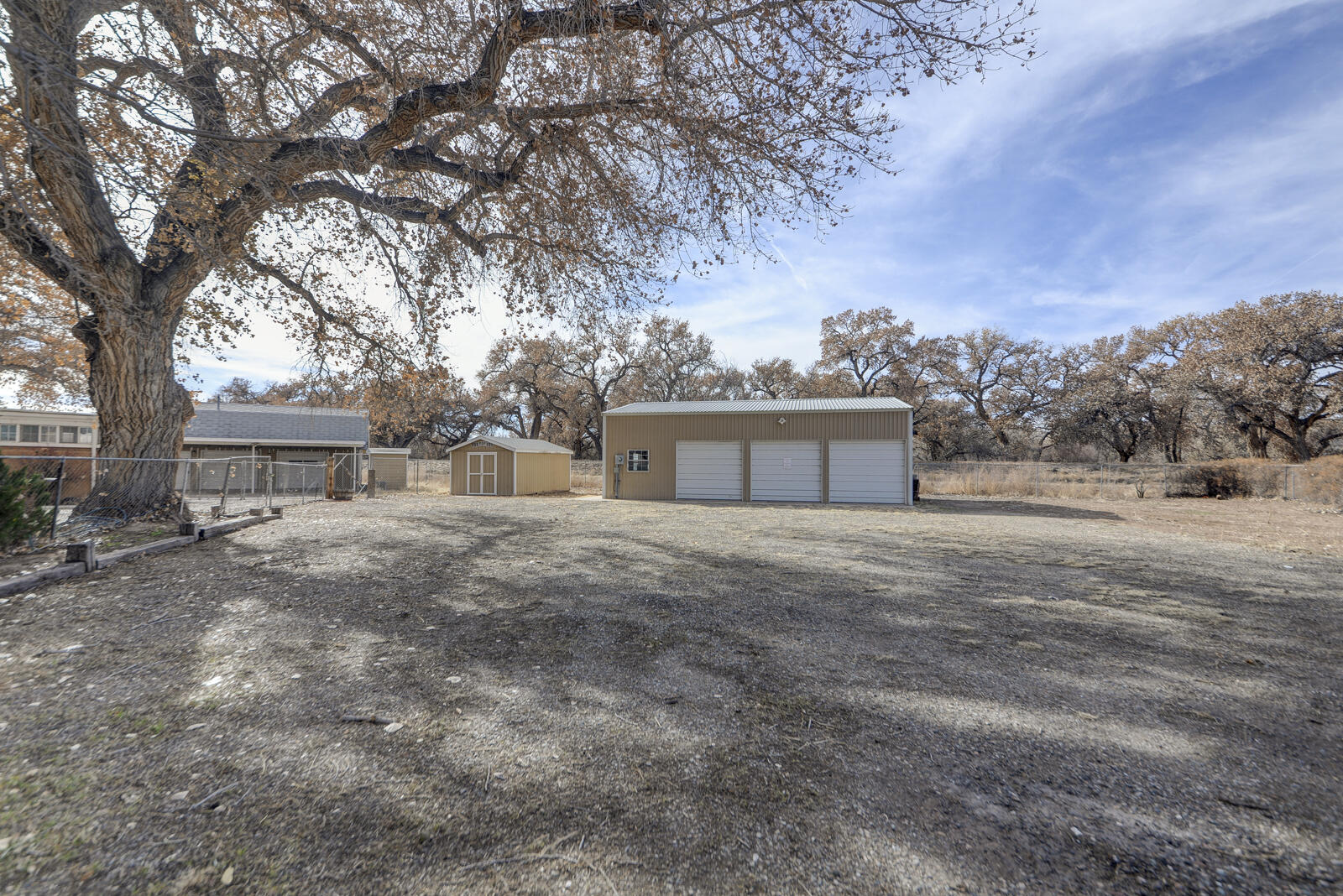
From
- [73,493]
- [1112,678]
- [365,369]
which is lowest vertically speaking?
[1112,678]

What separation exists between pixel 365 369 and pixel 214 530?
3620mm

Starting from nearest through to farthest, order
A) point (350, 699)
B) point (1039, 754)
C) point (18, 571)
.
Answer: point (1039, 754), point (350, 699), point (18, 571)

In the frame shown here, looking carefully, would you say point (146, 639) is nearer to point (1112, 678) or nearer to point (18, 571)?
point (18, 571)

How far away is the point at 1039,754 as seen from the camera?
7.32 ft

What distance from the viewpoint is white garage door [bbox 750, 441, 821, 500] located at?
17500mm

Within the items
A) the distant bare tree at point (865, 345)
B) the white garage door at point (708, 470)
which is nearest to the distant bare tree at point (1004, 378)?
the distant bare tree at point (865, 345)

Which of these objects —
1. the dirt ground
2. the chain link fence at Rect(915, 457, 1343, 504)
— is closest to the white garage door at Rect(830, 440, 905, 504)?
the chain link fence at Rect(915, 457, 1343, 504)

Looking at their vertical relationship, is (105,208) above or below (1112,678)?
above

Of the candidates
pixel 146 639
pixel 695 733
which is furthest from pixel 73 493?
pixel 695 733

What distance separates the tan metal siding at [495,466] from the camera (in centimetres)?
2323

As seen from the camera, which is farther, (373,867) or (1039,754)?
(1039,754)

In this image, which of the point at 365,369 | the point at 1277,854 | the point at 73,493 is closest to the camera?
the point at 1277,854

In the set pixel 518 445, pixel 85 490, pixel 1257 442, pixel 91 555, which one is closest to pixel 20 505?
pixel 91 555

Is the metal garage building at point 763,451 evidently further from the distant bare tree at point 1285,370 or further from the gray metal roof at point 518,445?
the distant bare tree at point 1285,370
